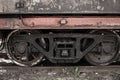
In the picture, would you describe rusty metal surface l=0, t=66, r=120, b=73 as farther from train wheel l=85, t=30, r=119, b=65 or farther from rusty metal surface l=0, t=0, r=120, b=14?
rusty metal surface l=0, t=0, r=120, b=14

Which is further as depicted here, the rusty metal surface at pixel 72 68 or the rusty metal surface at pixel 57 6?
the rusty metal surface at pixel 72 68

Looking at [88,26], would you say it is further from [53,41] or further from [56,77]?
[56,77]

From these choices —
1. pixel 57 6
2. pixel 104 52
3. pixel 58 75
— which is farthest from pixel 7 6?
pixel 104 52

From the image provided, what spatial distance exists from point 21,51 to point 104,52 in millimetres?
1808

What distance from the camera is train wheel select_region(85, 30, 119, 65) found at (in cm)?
652

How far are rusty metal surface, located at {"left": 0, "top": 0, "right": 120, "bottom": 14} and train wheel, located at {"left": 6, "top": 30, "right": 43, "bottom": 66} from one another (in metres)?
0.74

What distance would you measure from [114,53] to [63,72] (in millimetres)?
1192

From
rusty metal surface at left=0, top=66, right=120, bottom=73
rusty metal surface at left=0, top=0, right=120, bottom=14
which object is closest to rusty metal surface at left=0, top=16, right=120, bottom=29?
rusty metal surface at left=0, top=0, right=120, bottom=14

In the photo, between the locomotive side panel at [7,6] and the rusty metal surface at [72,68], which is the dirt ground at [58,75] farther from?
the locomotive side panel at [7,6]

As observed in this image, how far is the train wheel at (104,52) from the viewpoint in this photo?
6.52m

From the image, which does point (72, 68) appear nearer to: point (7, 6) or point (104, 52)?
point (104, 52)

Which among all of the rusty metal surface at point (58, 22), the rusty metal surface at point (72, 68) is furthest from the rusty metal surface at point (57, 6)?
the rusty metal surface at point (72, 68)

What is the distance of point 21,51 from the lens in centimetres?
658

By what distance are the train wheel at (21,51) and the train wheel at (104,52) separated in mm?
1146
